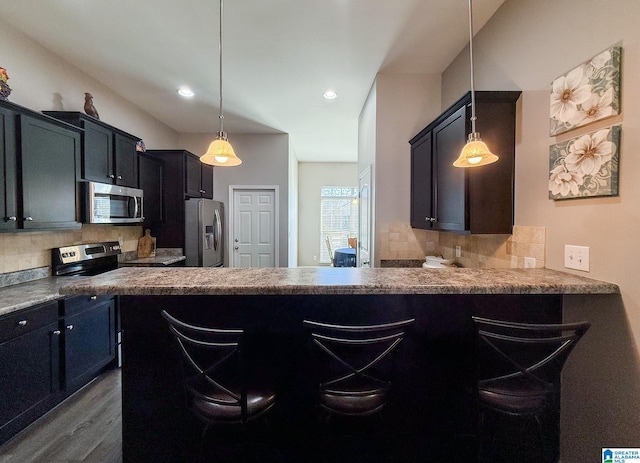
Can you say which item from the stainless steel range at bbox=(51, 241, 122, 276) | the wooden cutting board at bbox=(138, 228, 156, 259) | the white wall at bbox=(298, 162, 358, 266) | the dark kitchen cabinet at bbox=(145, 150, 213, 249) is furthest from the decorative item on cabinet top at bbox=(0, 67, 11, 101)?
the white wall at bbox=(298, 162, 358, 266)

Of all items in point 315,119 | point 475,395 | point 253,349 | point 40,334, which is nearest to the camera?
point 475,395

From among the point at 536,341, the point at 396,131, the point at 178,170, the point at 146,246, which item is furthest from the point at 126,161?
the point at 536,341

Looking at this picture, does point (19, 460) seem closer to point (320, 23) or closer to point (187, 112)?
point (320, 23)

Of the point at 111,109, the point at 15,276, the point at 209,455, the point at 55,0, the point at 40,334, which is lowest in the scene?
the point at 209,455

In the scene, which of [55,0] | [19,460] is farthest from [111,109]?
[19,460]

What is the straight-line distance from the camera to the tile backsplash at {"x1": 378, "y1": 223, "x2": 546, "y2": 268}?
6.08ft

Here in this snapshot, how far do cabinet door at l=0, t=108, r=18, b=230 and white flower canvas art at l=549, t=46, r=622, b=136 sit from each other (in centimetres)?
341

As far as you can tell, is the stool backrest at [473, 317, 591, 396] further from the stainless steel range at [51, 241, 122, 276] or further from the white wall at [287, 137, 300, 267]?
the white wall at [287, 137, 300, 267]

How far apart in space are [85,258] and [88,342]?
877 mm

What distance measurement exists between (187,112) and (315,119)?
6.06ft

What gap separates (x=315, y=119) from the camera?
173 inches

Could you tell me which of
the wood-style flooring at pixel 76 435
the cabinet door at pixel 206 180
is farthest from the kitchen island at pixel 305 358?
the cabinet door at pixel 206 180

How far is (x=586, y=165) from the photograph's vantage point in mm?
1441

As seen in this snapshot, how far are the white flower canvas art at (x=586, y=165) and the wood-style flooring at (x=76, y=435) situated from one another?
3.04 meters
